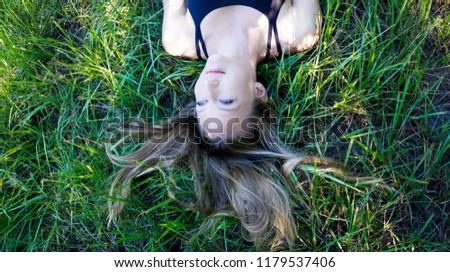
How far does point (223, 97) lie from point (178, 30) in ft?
1.96

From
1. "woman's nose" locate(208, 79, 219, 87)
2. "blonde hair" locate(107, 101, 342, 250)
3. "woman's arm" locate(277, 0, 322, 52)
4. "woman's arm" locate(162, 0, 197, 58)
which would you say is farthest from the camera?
"woman's arm" locate(162, 0, 197, 58)

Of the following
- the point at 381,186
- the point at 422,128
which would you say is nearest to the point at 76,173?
the point at 381,186

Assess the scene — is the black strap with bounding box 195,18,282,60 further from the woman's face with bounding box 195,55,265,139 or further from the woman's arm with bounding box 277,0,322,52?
the woman's face with bounding box 195,55,265,139

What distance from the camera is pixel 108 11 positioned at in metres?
2.42

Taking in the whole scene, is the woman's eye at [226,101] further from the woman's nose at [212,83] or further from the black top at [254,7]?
the black top at [254,7]

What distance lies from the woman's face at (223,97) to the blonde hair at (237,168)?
0.08 metres

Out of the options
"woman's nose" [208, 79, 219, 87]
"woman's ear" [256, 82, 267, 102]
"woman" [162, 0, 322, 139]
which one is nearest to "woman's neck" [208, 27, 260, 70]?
"woman" [162, 0, 322, 139]

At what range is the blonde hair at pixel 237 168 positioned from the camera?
2053 mm

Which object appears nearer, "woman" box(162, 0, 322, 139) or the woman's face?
the woman's face

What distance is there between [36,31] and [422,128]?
2.29 meters

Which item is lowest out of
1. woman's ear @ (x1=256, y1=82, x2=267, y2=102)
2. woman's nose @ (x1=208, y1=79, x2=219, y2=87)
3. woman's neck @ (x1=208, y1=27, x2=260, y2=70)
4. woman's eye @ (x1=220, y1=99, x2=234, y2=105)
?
woman's ear @ (x1=256, y1=82, x2=267, y2=102)

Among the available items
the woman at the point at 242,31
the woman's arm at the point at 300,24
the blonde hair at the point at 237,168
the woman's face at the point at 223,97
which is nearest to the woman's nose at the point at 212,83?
the woman's face at the point at 223,97

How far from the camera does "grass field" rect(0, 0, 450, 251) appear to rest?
2.10 metres

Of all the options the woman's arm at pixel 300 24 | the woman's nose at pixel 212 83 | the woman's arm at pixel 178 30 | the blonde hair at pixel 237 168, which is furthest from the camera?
the woman's arm at pixel 178 30
